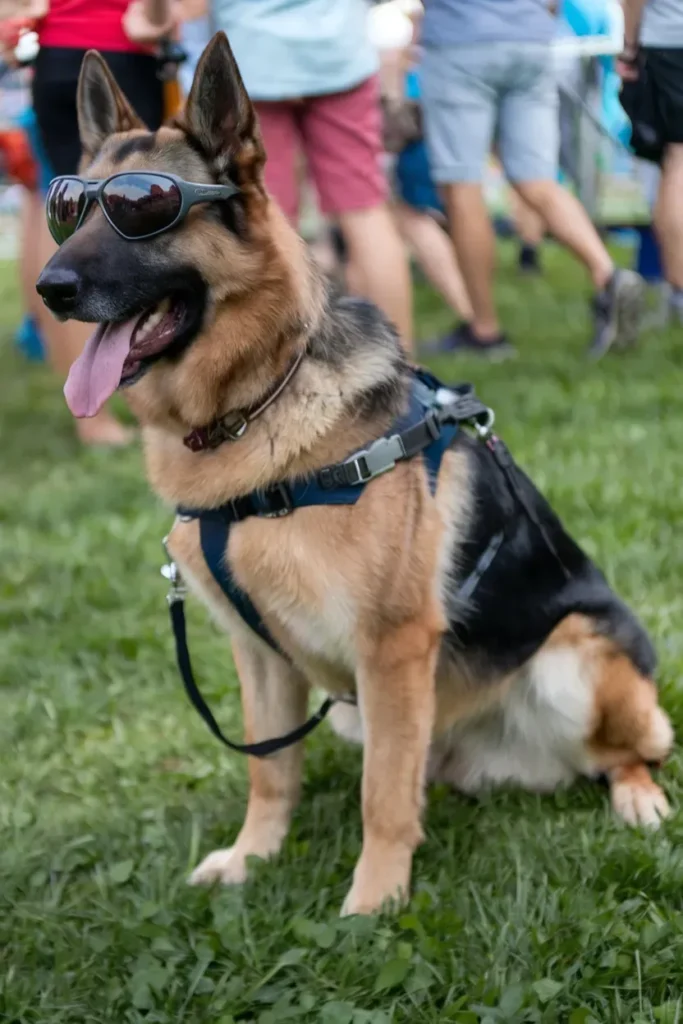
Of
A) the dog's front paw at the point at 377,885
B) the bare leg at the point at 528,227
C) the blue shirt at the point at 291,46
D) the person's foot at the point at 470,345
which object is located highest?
the blue shirt at the point at 291,46

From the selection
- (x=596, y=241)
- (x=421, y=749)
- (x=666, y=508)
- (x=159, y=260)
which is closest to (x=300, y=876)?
(x=421, y=749)

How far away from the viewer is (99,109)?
90.9 inches

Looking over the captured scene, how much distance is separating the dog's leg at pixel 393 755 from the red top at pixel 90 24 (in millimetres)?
3170

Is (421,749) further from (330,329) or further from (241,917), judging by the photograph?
(330,329)

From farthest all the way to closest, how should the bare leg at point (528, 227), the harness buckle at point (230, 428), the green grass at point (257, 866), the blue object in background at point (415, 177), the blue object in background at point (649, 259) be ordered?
the bare leg at point (528, 227) → the blue object in background at point (649, 259) → the blue object in background at point (415, 177) → the harness buckle at point (230, 428) → the green grass at point (257, 866)

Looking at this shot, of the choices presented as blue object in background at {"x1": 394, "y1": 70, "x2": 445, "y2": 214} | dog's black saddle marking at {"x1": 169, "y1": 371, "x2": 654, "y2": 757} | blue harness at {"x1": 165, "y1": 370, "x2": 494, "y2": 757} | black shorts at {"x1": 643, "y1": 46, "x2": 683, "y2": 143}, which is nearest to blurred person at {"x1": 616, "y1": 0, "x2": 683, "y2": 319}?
black shorts at {"x1": 643, "y1": 46, "x2": 683, "y2": 143}

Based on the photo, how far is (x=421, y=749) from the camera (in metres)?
2.15

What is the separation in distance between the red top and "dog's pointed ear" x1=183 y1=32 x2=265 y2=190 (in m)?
2.58

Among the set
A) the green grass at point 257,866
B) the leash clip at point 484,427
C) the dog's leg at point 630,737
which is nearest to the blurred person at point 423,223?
the green grass at point 257,866

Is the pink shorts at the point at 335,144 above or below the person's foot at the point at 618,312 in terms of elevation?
above

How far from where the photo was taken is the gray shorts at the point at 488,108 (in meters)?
5.58

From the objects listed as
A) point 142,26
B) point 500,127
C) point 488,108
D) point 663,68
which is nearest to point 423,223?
point 500,127

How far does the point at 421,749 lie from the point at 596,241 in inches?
168

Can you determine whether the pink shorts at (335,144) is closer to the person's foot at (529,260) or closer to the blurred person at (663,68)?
the blurred person at (663,68)
